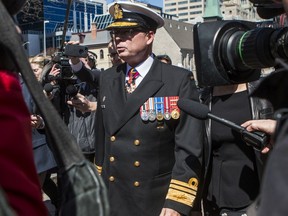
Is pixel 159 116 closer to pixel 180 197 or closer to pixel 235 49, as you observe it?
pixel 180 197

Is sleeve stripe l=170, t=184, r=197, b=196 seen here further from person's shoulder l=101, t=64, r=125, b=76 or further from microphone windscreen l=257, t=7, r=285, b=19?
microphone windscreen l=257, t=7, r=285, b=19

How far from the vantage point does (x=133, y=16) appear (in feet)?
10.5

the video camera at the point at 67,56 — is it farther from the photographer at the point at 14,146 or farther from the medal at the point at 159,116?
the photographer at the point at 14,146

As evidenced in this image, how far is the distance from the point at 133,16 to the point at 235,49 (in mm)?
1475

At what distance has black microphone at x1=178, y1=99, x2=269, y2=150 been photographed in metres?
1.95

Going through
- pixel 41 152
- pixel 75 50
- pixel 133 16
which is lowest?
pixel 41 152

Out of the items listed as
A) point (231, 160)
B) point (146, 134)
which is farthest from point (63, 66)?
point (231, 160)

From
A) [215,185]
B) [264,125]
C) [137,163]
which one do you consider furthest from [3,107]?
[215,185]

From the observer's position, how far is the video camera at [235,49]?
5.58ft

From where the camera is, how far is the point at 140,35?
318cm

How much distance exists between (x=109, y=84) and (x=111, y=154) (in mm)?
483

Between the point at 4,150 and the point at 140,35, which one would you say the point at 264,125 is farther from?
the point at 4,150

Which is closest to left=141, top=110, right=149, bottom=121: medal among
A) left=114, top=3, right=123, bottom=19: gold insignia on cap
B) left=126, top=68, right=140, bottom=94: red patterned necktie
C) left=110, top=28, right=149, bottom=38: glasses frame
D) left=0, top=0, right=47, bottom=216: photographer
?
left=126, top=68, right=140, bottom=94: red patterned necktie

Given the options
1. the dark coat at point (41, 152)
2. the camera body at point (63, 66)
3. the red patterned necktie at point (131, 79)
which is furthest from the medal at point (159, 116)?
the dark coat at point (41, 152)
